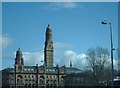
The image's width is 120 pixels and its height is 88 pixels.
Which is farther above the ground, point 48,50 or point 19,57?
point 48,50

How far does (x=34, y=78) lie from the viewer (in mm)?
167750

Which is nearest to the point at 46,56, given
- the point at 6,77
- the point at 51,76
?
the point at 51,76

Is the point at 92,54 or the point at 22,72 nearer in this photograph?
the point at 92,54

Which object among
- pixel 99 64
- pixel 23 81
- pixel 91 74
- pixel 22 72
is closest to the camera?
pixel 99 64

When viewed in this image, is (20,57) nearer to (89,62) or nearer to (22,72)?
(22,72)

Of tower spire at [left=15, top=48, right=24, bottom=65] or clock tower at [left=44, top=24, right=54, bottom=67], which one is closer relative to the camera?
tower spire at [left=15, top=48, right=24, bottom=65]

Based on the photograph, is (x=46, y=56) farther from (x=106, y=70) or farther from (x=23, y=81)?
(x=106, y=70)

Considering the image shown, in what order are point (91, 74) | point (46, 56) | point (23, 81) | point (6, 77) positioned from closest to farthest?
point (91, 74), point (6, 77), point (23, 81), point (46, 56)

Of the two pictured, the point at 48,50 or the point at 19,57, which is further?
the point at 48,50

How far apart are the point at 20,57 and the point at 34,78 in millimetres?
14002

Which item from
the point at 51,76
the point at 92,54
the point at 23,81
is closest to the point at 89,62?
the point at 92,54

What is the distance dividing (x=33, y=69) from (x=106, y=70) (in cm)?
11220

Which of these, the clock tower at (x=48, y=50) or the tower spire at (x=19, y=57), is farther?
the clock tower at (x=48, y=50)

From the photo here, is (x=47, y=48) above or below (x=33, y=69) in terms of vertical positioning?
above
